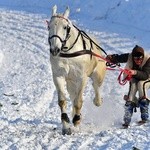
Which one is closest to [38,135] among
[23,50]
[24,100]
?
[24,100]

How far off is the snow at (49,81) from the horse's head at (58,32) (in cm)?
139

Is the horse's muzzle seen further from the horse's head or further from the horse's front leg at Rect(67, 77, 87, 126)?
the horse's front leg at Rect(67, 77, 87, 126)

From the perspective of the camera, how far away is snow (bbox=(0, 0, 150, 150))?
28.2ft

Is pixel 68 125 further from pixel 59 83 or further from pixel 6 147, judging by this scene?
pixel 6 147

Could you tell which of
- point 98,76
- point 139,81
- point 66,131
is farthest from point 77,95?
point 98,76

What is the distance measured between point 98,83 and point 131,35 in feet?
29.0

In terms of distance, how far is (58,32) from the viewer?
28.5ft

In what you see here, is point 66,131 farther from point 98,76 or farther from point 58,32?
point 98,76

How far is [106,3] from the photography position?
2409 centimetres

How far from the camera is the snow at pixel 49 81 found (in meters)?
8.59

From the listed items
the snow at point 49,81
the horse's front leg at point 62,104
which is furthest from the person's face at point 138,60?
the horse's front leg at point 62,104

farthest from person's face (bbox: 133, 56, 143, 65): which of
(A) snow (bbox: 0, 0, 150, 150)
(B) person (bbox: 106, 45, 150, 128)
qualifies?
(A) snow (bbox: 0, 0, 150, 150)

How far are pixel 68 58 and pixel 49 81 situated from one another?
5186 mm

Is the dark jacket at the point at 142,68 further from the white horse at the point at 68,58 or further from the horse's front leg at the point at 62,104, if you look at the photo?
the horse's front leg at the point at 62,104
